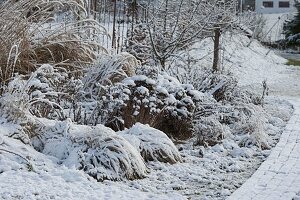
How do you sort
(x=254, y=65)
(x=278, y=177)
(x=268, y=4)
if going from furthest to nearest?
(x=268, y=4), (x=254, y=65), (x=278, y=177)

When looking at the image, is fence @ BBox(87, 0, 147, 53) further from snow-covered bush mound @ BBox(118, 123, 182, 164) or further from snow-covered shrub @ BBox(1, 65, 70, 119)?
snow-covered bush mound @ BBox(118, 123, 182, 164)

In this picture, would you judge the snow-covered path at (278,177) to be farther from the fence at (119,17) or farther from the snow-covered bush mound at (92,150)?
the fence at (119,17)

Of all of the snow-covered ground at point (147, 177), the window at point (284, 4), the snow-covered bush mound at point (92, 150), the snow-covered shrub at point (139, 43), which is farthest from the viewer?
the window at point (284, 4)

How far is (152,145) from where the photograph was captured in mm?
7008

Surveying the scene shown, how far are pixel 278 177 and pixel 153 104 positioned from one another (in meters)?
2.15

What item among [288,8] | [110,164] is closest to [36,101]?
[110,164]

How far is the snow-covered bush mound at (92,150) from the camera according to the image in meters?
6.15

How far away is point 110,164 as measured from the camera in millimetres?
6188

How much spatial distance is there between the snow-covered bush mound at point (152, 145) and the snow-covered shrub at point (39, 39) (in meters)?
2.01

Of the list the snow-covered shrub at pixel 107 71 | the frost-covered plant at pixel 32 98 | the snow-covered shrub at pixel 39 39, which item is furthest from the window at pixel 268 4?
the frost-covered plant at pixel 32 98

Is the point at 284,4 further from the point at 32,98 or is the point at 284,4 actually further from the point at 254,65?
the point at 32,98

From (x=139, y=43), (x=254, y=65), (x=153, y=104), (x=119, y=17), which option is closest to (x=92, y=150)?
(x=153, y=104)

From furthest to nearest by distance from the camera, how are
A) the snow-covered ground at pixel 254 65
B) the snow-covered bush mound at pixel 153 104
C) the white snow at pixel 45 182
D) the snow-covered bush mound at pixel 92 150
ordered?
the snow-covered ground at pixel 254 65 → the snow-covered bush mound at pixel 153 104 → the snow-covered bush mound at pixel 92 150 → the white snow at pixel 45 182

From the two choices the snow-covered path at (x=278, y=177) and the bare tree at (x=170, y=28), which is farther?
the bare tree at (x=170, y=28)
